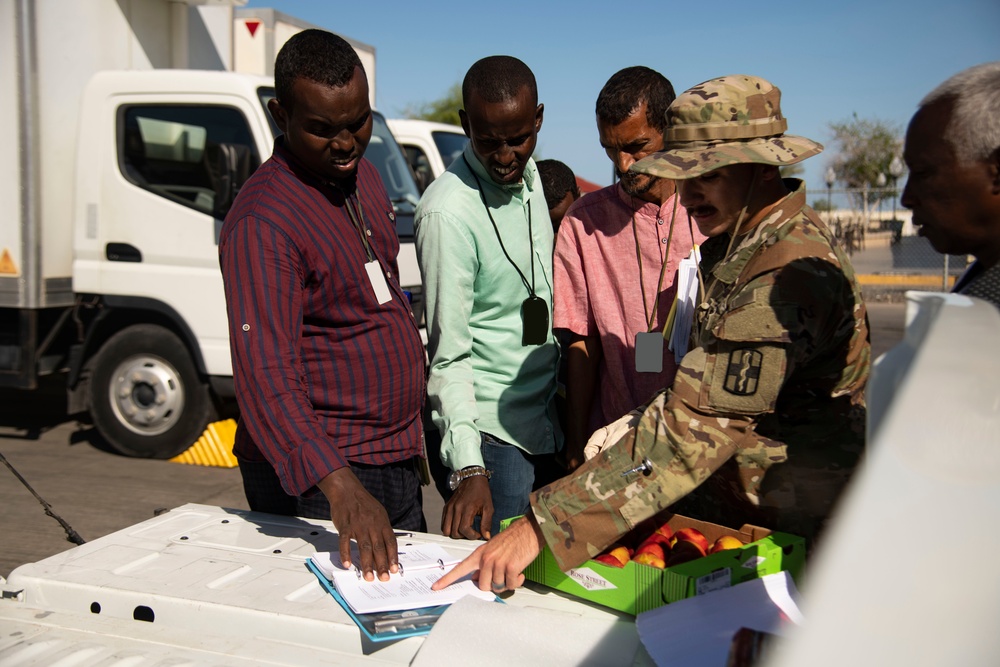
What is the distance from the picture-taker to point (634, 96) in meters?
2.49

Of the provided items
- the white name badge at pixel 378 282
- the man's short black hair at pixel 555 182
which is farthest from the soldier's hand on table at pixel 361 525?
the man's short black hair at pixel 555 182

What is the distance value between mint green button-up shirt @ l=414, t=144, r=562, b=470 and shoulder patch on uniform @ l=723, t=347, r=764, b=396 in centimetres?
84

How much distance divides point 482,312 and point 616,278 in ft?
1.38

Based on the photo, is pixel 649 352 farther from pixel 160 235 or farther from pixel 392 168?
pixel 392 168

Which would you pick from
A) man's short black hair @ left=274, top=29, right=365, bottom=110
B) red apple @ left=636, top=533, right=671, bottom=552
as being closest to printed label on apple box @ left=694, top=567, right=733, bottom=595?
red apple @ left=636, top=533, right=671, bottom=552

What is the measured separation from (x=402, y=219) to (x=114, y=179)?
192 cm

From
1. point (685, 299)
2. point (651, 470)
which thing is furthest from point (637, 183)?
point (651, 470)

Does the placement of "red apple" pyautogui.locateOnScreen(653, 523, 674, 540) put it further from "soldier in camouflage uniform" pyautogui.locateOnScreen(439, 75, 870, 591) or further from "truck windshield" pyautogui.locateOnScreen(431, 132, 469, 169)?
"truck windshield" pyautogui.locateOnScreen(431, 132, 469, 169)

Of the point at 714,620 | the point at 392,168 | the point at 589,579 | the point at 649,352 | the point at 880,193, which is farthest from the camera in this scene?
the point at 880,193

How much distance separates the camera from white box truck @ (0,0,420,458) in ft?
18.5

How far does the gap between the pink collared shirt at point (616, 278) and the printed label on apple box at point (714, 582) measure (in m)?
1.01

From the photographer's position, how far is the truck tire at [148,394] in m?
5.79

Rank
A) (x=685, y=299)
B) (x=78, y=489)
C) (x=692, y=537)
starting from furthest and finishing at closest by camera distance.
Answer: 1. (x=78, y=489)
2. (x=685, y=299)
3. (x=692, y=537)

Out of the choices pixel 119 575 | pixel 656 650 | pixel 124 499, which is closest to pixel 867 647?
pixel 656 650
